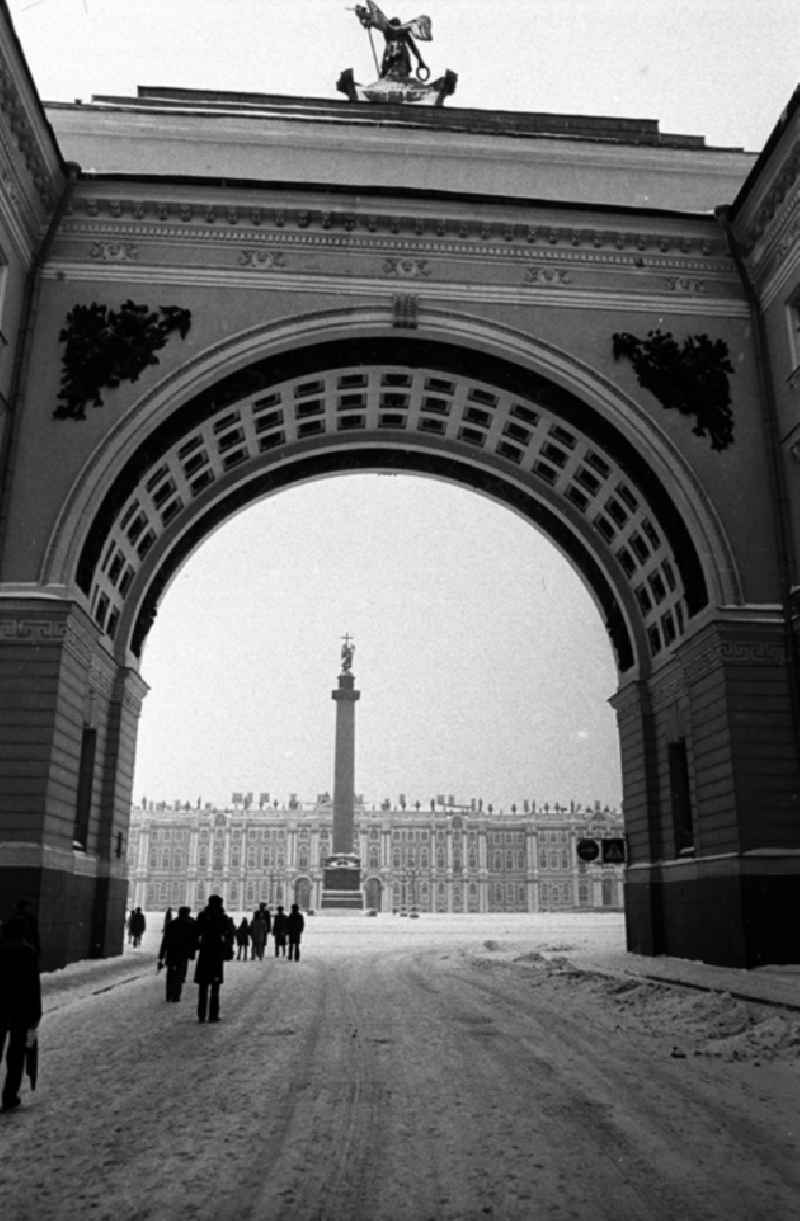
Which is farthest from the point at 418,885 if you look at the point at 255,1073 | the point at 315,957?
the point at 255,1073

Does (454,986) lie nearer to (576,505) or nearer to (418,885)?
(576,505)

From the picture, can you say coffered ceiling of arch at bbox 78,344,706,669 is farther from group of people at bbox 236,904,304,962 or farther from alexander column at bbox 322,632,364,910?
alexander column at bbox 322,632,364,910

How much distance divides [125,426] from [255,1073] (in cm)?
1838

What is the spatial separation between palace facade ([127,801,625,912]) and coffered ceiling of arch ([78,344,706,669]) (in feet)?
450

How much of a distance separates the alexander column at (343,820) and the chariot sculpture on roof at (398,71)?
59.3 meters

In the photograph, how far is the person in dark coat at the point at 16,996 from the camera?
333 inches

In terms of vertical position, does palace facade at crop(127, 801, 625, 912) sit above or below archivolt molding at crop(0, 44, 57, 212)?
below

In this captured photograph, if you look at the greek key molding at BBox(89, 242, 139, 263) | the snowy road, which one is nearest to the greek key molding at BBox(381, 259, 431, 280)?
the greek key molding at BBox(89, 242, 139, 263)

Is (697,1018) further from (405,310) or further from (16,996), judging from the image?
(405,310)

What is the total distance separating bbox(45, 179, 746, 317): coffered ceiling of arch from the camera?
26.4 m

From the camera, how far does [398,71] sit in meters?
35.3

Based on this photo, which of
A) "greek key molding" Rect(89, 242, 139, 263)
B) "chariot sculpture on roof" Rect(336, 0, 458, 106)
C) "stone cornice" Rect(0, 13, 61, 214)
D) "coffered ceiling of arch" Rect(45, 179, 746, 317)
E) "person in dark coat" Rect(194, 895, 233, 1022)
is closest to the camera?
"person in dark coat" Rect(194, 895, 233, 1022)

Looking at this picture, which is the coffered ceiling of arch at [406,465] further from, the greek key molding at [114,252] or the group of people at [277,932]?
the group of people at [277,932]

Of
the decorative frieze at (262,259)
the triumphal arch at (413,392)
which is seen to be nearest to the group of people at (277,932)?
the triumphal arch at (413,392)
